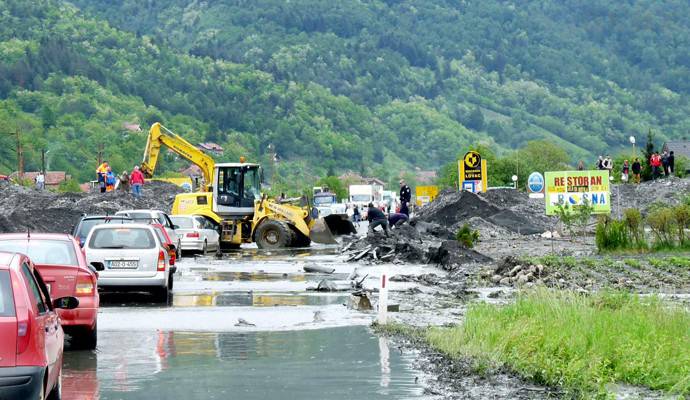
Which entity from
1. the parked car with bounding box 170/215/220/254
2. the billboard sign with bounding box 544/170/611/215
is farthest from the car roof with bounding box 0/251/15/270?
the billboard sign with bounding box 544/170/611/215

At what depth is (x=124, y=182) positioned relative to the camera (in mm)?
75875

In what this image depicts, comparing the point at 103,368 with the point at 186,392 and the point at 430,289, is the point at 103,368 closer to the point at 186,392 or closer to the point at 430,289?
the point at 186,392

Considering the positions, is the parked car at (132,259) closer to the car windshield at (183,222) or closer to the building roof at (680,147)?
the car windshield at (183,222)

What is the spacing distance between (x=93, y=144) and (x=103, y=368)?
18432 centimetres

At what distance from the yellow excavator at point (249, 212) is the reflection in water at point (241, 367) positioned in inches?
1300

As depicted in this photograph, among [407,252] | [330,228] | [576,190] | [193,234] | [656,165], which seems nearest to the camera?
[407,252]

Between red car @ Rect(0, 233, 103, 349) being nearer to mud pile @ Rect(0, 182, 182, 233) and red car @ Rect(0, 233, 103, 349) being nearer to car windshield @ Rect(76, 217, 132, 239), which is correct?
car windshield @ Rect(76, 217, 132, 239)

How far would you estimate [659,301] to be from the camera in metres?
20.3

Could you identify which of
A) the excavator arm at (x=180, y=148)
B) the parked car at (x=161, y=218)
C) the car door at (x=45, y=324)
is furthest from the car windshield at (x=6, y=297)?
the excavator arm at (x=180, y=148)

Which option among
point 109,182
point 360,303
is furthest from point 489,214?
point 360,303

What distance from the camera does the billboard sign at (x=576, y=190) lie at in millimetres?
51000

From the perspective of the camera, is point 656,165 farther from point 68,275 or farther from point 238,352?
point 68,275

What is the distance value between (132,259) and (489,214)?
43.3m

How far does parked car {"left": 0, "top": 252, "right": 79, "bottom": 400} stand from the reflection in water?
2.40 metres
